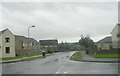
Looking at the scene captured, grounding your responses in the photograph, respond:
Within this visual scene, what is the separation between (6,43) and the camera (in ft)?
211

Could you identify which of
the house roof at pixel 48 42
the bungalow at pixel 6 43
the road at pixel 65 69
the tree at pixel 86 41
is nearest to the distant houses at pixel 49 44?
the house roof at pixel 48 42

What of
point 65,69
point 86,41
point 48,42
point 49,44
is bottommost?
point 65,69

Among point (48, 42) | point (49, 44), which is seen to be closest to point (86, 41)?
point (49, 44)

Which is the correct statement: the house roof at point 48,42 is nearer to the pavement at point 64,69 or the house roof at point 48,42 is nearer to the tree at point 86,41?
the tree at point 86,41

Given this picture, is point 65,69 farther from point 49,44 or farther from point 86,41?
point 49,44

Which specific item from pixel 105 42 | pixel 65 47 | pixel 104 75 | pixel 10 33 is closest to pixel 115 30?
pixel 105 42

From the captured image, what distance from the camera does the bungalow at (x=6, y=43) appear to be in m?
63.5

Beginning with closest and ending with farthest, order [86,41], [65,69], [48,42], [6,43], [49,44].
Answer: [65,69] < [6,43] < [86,41] < [49,44] < [48,42]

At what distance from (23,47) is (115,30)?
3411 cm

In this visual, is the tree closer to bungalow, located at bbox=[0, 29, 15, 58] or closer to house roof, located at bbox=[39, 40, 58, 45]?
bungalow, located at bbox=[0, 29, 15, 58]

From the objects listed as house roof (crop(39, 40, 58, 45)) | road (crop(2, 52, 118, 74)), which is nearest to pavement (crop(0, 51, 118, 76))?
road (crop(2, 52, 118, 74))

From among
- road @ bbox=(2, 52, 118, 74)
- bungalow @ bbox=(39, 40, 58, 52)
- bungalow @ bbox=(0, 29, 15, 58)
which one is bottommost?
road @ bbox=(2, 52, 118, 74)


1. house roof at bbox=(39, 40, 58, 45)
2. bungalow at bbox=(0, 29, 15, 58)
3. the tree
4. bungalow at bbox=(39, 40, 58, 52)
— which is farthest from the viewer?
house roof at bbox=(39, 40, 58, 45)

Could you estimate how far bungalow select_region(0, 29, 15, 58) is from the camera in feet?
208
